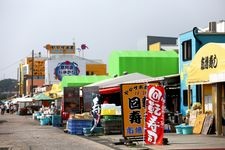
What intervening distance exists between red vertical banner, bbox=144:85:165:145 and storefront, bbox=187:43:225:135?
399 cm

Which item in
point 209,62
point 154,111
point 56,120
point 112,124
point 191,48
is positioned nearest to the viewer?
point 154,111

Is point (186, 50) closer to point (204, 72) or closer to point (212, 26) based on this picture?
point (212, 26)

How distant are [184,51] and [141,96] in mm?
11362

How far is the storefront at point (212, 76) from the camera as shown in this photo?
72.3 ft

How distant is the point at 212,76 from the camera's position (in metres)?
22.4

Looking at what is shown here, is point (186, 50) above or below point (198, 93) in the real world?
above

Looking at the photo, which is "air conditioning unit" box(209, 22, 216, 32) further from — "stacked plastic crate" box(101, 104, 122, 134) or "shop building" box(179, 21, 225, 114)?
"stacked plastic crate" box(101, 104, 122, 134)

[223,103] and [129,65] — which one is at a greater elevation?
[129,65]

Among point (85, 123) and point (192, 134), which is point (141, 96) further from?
point (85, 123)

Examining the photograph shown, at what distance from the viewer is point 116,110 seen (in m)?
26.2

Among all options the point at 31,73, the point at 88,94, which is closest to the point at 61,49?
the point at 31,73

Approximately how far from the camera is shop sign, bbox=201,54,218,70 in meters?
22.6

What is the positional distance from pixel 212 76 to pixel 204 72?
4.47 feet

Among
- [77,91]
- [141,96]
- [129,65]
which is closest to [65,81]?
[129,65]
